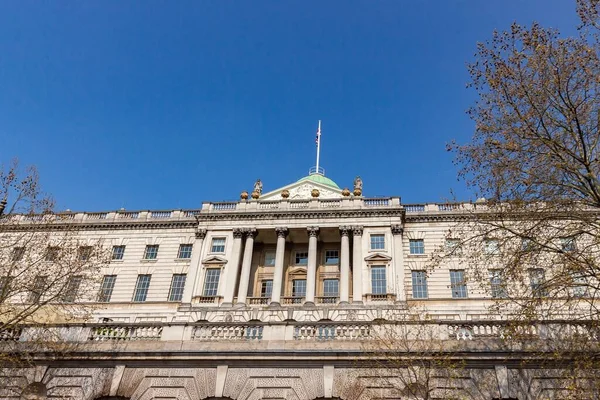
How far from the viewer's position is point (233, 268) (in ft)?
Answer: 148

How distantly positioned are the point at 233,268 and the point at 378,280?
13543mm

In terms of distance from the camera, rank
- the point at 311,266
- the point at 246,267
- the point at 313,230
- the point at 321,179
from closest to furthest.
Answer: the point at 311,266
the point at 246,267
the point at 313,230
the point at 321,179

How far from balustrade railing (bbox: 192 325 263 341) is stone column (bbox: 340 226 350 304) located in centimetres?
2522

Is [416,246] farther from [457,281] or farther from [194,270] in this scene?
[194,270]

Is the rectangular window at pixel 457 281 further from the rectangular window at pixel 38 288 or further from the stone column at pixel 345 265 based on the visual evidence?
the rectangular window at pixel 38 288

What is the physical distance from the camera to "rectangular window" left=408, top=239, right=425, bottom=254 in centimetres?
4538

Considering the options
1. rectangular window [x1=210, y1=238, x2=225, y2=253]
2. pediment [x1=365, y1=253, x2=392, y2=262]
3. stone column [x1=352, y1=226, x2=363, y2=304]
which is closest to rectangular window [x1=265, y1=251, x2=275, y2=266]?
rectangular window [x1=210, y1=238, x2=225, y2=253]

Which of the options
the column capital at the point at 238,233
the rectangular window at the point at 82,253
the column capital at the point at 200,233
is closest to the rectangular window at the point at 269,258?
the column capital at the point at 238,233

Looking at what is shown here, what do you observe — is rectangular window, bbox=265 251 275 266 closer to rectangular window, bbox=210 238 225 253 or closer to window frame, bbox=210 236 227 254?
window frame, bbox=210 236 227 254

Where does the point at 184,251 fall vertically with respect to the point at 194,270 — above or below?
above

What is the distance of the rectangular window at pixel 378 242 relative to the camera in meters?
44.9

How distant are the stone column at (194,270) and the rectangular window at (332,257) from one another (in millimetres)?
12507

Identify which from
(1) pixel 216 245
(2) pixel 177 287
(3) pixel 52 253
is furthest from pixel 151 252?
(3) pixel 52 253

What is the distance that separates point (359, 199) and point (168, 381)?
34.0m
